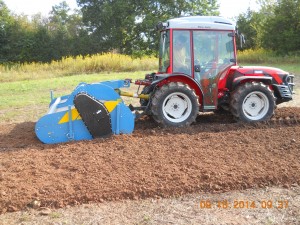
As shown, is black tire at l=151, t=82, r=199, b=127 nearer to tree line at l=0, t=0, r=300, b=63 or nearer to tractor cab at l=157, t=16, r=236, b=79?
tractor cab at l=157, t=16, r=236, b=79

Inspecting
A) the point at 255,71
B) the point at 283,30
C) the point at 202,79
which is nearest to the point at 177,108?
the point at 202,79

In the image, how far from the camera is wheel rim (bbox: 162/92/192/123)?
7250 mm

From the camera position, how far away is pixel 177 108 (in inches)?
288

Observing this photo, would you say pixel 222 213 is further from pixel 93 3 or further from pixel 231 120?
pixel 93 3

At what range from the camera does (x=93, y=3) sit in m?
39.2

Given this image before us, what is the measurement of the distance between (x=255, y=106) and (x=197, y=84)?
1327 mm

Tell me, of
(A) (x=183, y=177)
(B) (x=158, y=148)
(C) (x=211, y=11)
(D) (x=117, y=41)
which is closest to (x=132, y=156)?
(B) (x=158, y=148)

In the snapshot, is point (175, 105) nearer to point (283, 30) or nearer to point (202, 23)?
point (202, 23)

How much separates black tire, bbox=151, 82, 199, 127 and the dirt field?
40 cm

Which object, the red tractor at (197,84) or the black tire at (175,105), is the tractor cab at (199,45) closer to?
the red tractor at (197,84)

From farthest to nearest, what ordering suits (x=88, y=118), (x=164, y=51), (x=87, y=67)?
(x=87, y=67) < (x=164, y=51) < (x=88, y=118)

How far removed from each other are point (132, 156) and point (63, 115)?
1.59 m

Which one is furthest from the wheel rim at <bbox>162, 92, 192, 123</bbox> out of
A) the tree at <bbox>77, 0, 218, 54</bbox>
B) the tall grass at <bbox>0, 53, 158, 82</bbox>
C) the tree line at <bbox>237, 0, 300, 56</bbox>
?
the tree at <bbox>77, 0, 218, 54</bbox>

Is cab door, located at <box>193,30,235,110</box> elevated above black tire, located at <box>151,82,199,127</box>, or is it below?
above
